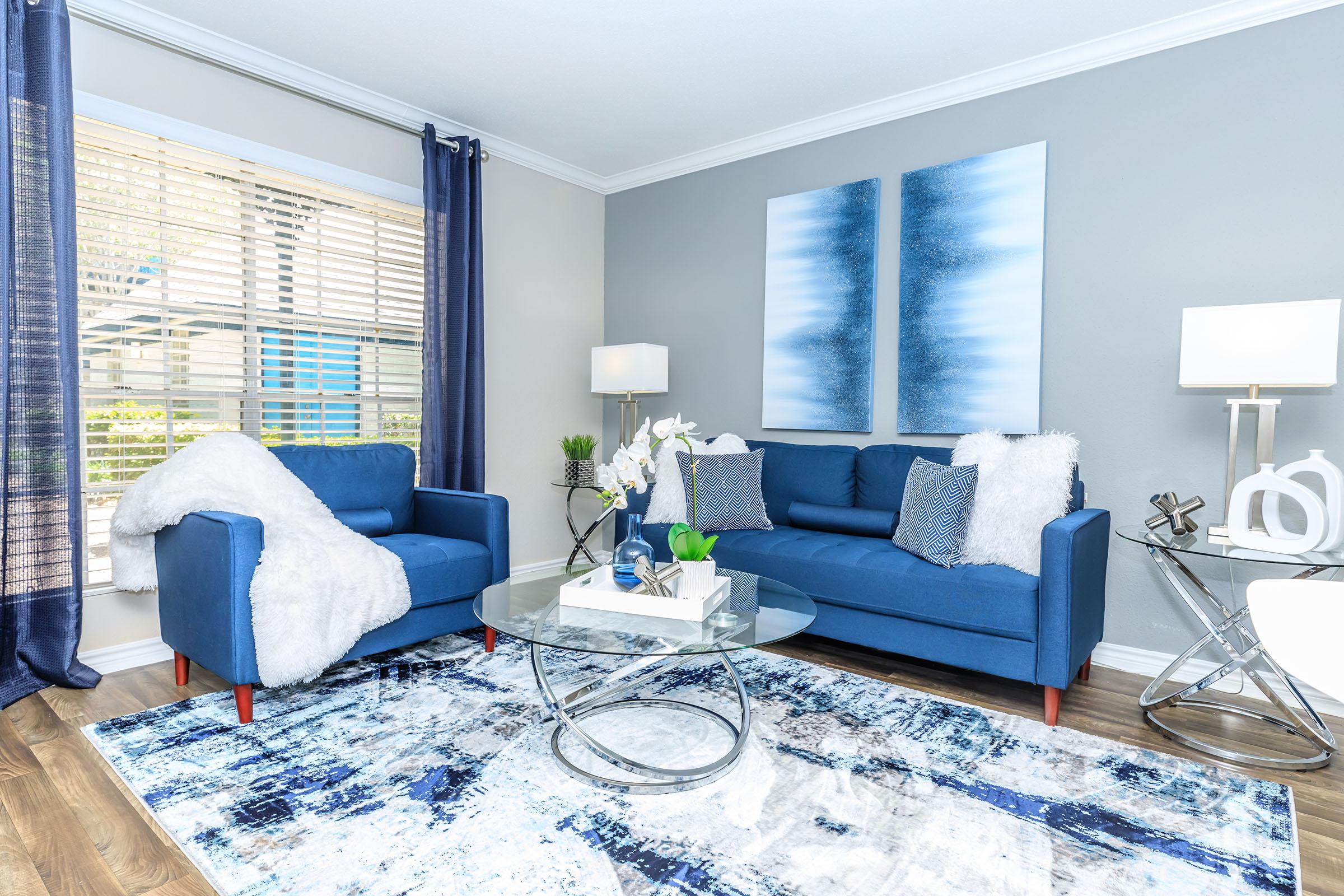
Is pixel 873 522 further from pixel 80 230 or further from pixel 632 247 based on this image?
pixel 80 230

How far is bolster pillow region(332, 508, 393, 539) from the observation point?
10.8ft

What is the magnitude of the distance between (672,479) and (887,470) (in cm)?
104

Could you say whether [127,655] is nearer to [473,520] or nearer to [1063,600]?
[473,520]

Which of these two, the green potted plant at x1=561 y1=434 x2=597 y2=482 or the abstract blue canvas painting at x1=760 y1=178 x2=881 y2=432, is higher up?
the abstract blue canvas painting at x1=760 y1=178 x2=881 y2=432

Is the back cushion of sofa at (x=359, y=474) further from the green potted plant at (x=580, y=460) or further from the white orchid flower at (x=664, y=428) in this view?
the white orchid flower at (x=664, y=428)

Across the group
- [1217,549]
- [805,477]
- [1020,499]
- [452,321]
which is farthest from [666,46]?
[1217,549]

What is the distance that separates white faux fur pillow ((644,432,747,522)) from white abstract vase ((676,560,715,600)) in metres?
1.28

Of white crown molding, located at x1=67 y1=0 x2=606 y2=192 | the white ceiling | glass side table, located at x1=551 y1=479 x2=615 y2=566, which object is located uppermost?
the white ceiling

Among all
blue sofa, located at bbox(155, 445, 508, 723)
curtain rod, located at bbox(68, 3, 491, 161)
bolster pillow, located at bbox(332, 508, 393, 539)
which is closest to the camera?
blue sofa, located at bbox(155, 445, 508, 723)

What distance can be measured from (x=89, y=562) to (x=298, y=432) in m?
1.01

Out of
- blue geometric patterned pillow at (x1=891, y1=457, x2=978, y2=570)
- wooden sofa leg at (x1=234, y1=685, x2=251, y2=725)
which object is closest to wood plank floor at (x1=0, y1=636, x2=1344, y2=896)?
wooden sofa leg at (x1=234, y1=685, x2=251, y2=725)

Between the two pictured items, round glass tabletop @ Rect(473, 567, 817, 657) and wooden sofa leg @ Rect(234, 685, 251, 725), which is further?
wooden sofa leg @ Rect(234, 685, 251, 725)

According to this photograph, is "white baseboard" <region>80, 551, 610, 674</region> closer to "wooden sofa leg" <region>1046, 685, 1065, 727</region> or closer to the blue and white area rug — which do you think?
the blue and white area rug

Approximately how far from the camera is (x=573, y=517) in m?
5.13
